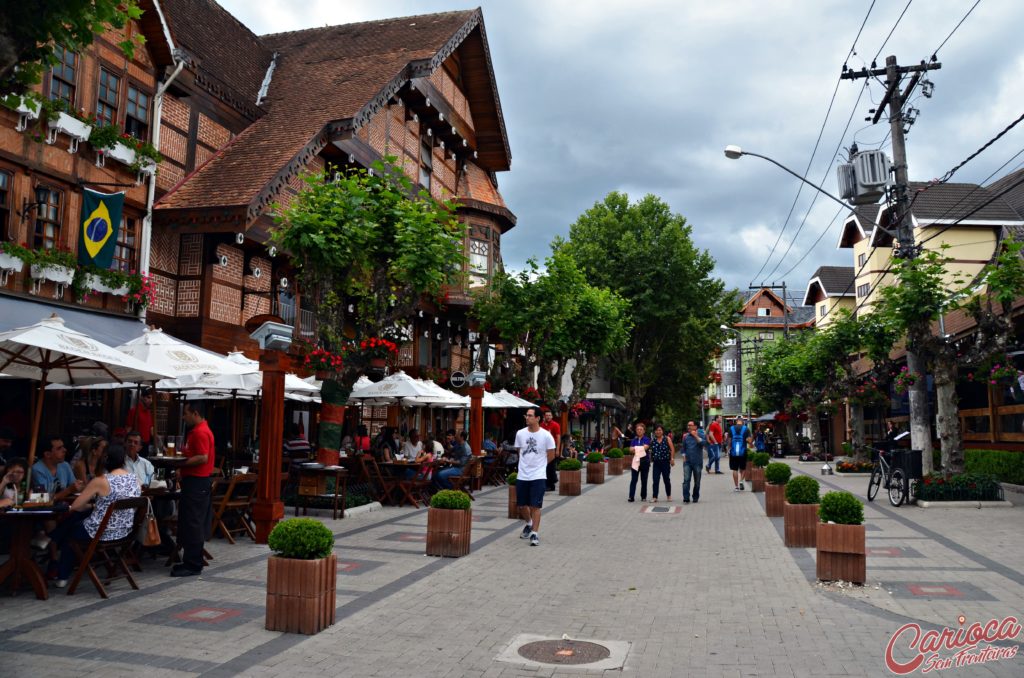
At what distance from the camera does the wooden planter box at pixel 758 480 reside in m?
20.7

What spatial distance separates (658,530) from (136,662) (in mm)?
9138

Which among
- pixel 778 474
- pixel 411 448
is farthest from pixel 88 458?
pixel 778 474

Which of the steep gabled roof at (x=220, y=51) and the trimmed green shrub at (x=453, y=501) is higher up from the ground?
the steep gabled roof at (x=220, y=51)

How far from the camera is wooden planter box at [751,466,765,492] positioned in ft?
68.0

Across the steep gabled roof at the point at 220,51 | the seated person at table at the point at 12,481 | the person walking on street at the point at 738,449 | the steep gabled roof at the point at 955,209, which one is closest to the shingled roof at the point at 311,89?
the steep gabled roof at the point at 220,51

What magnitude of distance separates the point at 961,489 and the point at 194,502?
14.8 m

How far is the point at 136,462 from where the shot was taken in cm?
1013

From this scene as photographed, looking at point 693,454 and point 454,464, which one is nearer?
point 454,464

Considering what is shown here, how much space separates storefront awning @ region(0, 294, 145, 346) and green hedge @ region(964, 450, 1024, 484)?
762 inches

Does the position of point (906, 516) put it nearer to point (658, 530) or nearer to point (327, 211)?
point (658, 530)

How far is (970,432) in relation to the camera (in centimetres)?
2322

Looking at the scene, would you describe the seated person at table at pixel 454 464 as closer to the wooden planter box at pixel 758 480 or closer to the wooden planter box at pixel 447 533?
the wooden planter box at pixel 447 533

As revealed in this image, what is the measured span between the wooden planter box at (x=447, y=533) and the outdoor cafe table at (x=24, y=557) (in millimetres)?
4297

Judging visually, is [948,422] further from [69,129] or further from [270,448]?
[69,129]
